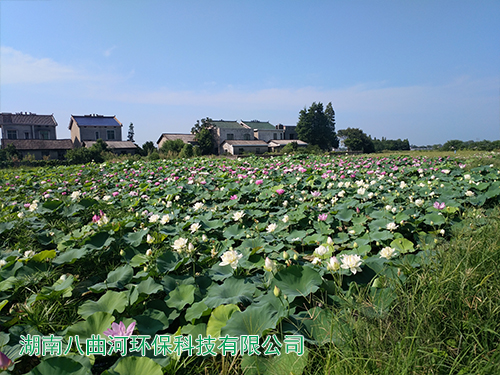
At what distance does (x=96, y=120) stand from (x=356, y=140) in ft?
141

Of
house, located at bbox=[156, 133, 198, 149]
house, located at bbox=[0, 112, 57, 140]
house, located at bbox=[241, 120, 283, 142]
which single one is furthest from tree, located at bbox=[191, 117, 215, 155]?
house, located at bbox=[0, 112, 57, 140]

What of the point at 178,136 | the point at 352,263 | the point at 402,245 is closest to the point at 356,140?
the point at 178,136

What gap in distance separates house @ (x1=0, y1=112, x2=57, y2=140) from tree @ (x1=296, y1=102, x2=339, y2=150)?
35.8 metres

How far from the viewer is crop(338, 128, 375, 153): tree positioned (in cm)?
5138

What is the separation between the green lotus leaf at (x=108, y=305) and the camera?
140cm

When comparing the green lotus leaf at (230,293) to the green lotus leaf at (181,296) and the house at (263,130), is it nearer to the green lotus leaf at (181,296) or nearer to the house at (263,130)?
the green lotus leaf at (181,296)

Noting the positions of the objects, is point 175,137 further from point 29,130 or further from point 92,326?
point 92,326

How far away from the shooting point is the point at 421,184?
3.68m

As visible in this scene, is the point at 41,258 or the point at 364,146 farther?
the point at 364,146

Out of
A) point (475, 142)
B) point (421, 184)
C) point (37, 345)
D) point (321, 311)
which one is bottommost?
point (37, 345)

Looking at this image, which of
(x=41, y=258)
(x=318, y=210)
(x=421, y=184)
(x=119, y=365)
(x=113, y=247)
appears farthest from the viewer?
(x=421, y=184)

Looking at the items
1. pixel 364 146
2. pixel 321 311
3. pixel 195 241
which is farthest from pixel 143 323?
pixel 364 146

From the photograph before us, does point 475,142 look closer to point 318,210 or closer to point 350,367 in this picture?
point 318,210

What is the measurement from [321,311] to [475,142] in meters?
30.8
